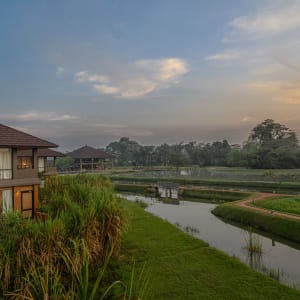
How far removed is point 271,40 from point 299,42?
4.20 ft

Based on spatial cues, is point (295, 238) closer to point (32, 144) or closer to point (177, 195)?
point (32, 144)

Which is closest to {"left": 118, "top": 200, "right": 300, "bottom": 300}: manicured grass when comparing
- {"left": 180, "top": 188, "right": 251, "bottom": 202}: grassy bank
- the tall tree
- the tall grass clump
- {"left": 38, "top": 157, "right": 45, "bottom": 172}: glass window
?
the tall grass clump

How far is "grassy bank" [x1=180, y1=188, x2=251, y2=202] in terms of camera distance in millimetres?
24564

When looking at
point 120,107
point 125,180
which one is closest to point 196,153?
point 125,180

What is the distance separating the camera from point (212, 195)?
85.1 ft

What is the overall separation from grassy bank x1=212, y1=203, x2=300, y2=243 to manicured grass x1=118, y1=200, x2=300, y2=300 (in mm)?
5359

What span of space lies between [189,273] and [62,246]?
3737mm

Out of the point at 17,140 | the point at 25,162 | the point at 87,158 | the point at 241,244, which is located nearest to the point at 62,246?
the point at 17,140

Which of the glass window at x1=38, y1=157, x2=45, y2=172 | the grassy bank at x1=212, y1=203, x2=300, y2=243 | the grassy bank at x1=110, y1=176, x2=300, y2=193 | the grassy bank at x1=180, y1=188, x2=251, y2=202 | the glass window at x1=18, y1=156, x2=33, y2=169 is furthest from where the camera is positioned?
the grassy bank at x1=110, y1=176, x2=300, y2=193

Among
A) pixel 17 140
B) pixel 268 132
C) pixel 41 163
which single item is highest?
pixel 268 132

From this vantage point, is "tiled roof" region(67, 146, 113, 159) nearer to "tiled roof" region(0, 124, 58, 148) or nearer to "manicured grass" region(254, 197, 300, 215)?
"tiled roof" region(0, 124, 58, 148)

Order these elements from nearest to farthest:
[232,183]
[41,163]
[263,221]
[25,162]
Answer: [263,221] < [25,162] < [41,163] < [232,183]

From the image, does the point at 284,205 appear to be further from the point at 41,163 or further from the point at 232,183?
the point at 41,163

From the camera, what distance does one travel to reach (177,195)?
2806 cm
